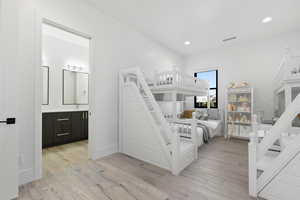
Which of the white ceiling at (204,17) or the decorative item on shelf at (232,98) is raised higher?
the white ceiling at (204,17)

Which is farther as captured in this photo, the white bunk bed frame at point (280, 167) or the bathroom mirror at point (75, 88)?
the bathroom mirror at point (75, 88)

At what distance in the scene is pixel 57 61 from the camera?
3.75 metres

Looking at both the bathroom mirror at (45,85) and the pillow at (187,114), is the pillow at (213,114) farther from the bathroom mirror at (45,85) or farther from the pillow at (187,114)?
the bathroom mirror at (45,85)

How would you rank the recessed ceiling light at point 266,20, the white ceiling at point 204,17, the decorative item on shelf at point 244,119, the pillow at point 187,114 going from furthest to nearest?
the pillow at point 187,114 < the decorative item on shelf at point 244,119 < the recessed ceiling light at point 266,20 < the white ceiling at point 204,17

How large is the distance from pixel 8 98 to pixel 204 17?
3766 mm

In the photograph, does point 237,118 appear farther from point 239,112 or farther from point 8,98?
point 8,98

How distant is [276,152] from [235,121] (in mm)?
2072

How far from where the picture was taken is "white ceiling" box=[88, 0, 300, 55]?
2580 millimetres

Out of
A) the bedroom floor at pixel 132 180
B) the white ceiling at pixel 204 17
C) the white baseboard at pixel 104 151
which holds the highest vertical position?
the white ceiling at pixel 204 17

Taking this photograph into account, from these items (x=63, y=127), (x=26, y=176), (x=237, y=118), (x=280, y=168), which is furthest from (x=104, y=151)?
(x=237, y=118)

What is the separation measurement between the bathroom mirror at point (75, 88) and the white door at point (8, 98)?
2.49 meters

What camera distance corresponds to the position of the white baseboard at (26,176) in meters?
1.78

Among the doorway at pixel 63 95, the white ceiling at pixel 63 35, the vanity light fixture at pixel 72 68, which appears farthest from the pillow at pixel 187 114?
the white ceiling at pixel 63 35

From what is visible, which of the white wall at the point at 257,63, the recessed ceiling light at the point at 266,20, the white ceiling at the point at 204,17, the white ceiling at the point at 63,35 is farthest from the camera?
the white wall at the point at 257,63
